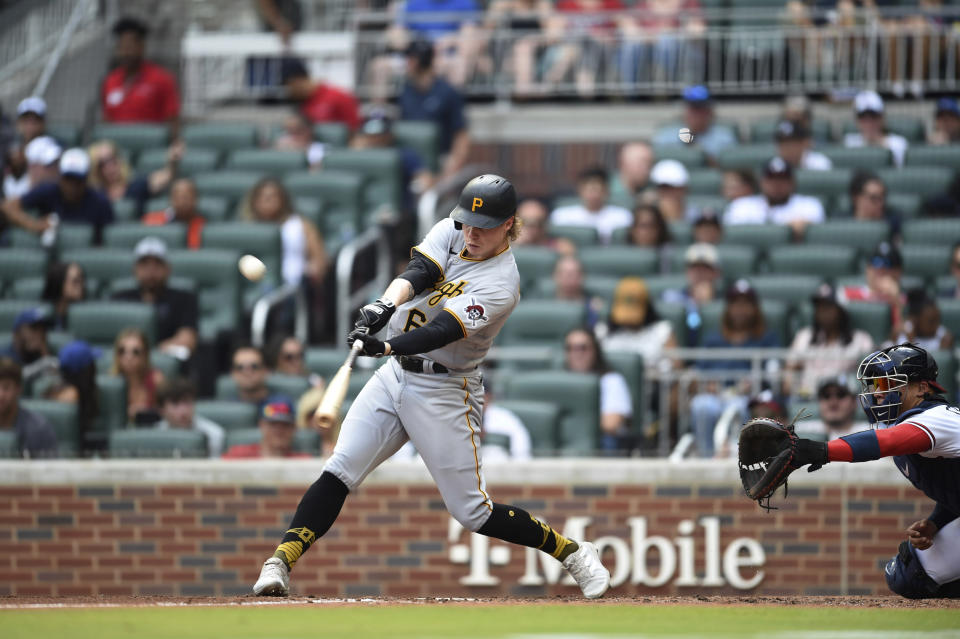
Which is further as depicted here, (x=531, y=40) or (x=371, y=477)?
(x=531, y=40)

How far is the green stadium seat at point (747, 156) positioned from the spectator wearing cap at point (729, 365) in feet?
7.87

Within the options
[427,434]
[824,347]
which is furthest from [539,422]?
[427,434]

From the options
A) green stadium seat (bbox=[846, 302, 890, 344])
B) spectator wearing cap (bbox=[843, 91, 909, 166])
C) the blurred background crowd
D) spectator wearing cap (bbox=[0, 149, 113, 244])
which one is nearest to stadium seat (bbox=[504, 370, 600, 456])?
the blurred background crowd

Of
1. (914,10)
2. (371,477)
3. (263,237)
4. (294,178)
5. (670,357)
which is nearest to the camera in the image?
(371,477)

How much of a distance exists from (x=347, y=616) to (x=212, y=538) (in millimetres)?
3220

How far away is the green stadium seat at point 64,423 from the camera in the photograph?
9344 mm

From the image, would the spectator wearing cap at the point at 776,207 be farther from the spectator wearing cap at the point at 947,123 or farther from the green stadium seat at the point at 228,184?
the green stadium seat at the point at 228,184

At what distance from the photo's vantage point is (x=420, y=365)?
20.5ft

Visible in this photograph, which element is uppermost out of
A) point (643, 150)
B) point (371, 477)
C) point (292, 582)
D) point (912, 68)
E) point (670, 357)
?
point (912, 68)

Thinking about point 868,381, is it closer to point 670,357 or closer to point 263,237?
point 670,357

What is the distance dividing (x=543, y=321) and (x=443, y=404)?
3.98 metres

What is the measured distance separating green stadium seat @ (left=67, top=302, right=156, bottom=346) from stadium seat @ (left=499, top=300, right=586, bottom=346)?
97.8 inches

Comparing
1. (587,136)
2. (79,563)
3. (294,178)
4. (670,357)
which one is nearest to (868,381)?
(670,357)

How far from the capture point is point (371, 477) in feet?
29.1
